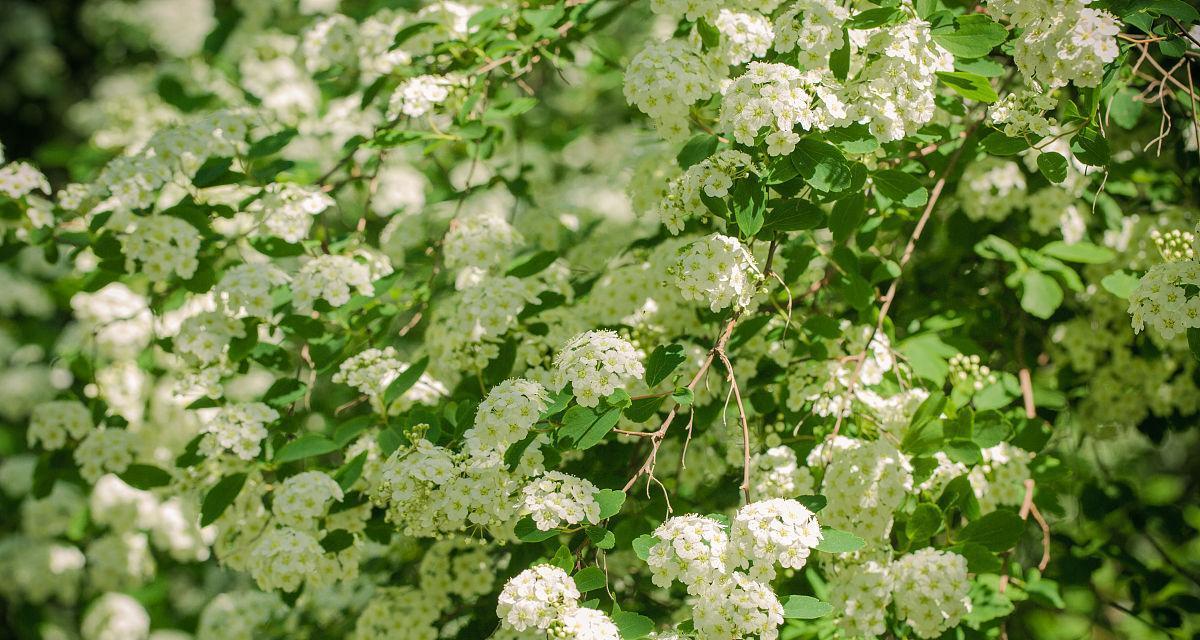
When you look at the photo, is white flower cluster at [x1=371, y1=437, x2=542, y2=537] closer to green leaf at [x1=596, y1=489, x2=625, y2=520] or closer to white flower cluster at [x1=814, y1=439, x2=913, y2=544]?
green leaf at [x1=596, y1=489, x2=625, y2=520]

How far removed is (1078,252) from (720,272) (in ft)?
4.42

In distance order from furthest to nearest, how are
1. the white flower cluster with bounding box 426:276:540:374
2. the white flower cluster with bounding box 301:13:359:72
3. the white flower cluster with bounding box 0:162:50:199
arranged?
the white flower cluster with bounding box 301:13:359:72
the white flower cluster with bounding box 0:162:50:199
the white flower cluster with bounding box 426:276:540:374

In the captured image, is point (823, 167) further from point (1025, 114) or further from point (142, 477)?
point (142, 477)

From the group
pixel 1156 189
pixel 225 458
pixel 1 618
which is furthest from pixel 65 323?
pixel 1156 189

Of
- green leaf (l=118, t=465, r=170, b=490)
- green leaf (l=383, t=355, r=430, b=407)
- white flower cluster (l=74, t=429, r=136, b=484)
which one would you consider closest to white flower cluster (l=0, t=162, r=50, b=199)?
white flower cluster (l=74, t=429, r=136, b=484)

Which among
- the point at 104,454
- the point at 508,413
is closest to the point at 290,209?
the point at 104,454

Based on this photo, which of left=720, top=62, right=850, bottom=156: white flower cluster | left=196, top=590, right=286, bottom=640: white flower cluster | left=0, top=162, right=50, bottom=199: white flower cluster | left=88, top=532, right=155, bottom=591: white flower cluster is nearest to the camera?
left=720, top=62, right=850, bottom=156: white flower cluster

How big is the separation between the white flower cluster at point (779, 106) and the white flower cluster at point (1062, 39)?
38 centimetres

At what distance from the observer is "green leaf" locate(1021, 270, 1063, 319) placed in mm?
2604

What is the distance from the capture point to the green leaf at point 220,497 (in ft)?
7.97

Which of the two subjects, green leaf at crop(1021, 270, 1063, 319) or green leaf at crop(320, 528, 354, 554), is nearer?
green leaf at crop(320, 528, 354, 554)

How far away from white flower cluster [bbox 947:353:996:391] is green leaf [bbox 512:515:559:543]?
3.98ft

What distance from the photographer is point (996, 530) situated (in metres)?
2.13

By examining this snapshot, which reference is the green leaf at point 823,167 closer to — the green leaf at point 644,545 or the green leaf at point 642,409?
the green leaf at point 642,409
